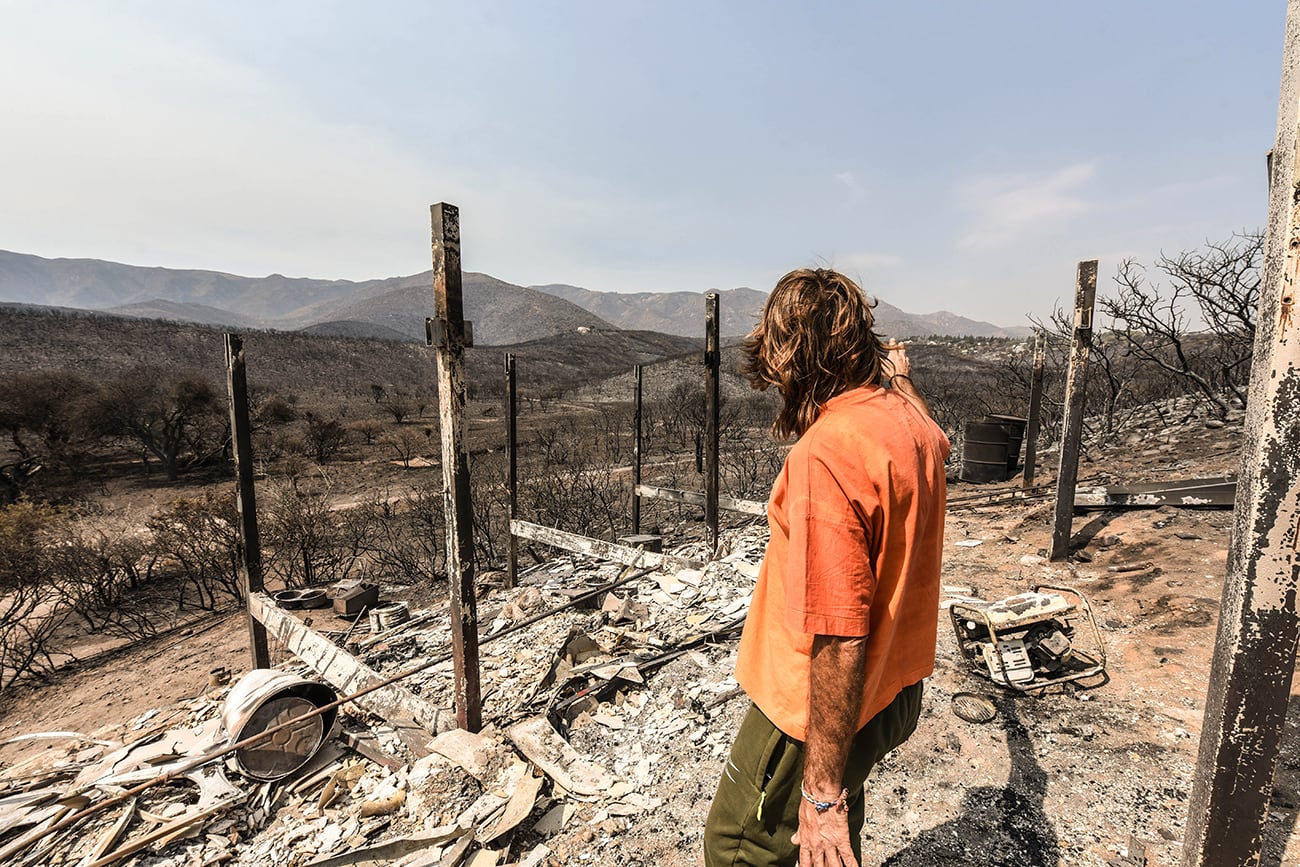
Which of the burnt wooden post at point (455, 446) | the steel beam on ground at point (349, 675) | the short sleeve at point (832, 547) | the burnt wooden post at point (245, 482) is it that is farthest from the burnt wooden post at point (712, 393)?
the short sleeve at point (832, 547)

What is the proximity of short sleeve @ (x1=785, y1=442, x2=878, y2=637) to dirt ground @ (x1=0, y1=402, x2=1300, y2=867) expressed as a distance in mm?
1908

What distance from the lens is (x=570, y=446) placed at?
20.8 meters

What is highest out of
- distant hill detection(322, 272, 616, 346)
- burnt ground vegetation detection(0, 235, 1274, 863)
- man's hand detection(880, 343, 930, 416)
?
distant hill detection(322, 272, 616, 346)

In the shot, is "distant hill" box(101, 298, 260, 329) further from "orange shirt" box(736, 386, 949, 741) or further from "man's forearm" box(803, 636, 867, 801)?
"man's forearm" box(803, 636, 867, 801)

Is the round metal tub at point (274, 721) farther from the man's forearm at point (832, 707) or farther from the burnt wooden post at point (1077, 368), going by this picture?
the burnt wooden post at point (1077, 368)

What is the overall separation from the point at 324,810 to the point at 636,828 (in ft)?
6.20

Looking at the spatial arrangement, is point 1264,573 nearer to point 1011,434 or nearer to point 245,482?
point 245,482

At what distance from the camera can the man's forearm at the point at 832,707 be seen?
4.07 ft

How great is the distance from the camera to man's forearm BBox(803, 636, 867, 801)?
1239 mm

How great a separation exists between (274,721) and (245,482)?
2156mm

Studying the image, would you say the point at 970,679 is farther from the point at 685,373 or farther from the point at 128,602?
the point at 685,373

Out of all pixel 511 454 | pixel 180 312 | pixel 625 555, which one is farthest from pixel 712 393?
pixel 180 312

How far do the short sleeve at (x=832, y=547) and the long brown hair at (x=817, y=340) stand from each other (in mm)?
216

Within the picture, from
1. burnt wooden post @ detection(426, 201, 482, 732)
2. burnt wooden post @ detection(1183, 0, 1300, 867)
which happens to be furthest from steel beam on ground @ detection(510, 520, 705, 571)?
burnt wooden post @ detection(1183, 0, 1300, 867)
